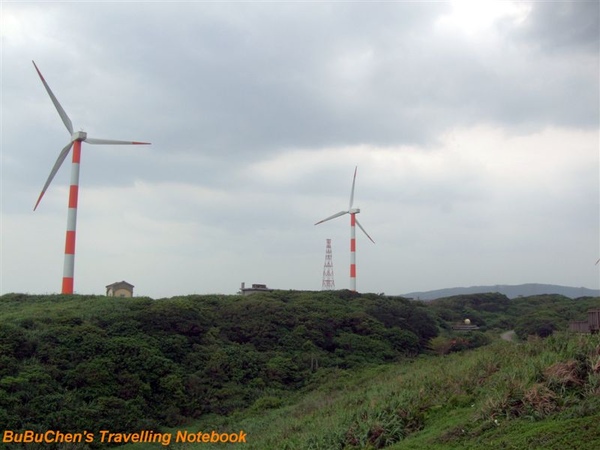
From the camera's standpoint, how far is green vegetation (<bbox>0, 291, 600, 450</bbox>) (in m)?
11.6

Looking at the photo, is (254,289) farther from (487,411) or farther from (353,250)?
(487,411)

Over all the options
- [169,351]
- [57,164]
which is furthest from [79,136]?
[169,351]

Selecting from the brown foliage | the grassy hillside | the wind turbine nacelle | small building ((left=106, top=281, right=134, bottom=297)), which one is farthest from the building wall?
the brown foliage

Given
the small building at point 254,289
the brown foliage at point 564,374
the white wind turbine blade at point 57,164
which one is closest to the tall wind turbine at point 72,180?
the white wind turbine blade at point 57,164

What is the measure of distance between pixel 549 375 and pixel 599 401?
4.92ft

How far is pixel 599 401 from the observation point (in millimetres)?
10234

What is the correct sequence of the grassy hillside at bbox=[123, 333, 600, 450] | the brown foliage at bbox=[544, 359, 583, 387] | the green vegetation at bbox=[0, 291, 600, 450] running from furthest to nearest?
1. the green vegetation at bbox=[0, 291, 600, 450]
2. the brown foliage at bbox=[544, 359, 583, 387]
3. the grassy hillside at bbox=[123, 333, 600, 450]

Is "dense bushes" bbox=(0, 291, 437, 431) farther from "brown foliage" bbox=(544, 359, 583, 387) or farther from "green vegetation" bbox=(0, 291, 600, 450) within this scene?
"brown foliage" bbox=(544, 359, 583, 387)

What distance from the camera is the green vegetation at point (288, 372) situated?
38.1 feet

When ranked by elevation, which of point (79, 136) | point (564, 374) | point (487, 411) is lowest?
point (487, 411)

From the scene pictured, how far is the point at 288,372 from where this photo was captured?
1220 inches

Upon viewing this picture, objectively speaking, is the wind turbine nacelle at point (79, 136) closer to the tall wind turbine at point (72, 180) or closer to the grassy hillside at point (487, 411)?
the tall wind turbine at point (72, 180)

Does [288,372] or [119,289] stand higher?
[119,289]

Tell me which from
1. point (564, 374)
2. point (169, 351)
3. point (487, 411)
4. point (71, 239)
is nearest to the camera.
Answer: point (487, 411)
